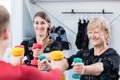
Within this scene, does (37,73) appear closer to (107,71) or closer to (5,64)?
(5,64)

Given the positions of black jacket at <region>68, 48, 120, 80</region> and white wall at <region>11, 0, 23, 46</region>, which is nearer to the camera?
black jacket at <region>68, 48, 120, 80</region>

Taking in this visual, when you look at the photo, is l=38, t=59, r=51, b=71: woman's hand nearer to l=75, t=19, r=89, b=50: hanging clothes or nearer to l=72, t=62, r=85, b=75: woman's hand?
l=72, t=62, r=85, b=75: woman's hand

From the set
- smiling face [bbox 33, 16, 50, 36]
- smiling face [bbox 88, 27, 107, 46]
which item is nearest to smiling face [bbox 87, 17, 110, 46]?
smiling face [bbox 88, 27, 107, 46]

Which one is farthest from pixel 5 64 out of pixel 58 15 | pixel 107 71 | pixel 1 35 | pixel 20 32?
pixel 58 15

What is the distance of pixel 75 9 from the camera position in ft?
12.0

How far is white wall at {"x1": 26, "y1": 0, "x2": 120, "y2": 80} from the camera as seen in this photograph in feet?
11.4

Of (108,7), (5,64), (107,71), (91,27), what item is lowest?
(107,71)

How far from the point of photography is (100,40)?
1.61m

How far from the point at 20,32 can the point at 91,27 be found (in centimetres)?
198

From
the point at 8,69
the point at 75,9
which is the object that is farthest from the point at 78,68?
the point at 75,9

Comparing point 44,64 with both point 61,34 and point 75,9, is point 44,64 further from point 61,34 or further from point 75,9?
point 75,9

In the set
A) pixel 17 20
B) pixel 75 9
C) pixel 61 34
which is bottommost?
pixel 61 34

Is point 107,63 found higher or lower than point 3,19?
lower

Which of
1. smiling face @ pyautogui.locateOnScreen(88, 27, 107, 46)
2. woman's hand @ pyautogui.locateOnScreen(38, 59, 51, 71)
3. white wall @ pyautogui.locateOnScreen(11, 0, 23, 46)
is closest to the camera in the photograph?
woman's hand @ pyautogui.locateOnScreen(38, 59, 51, 71)
